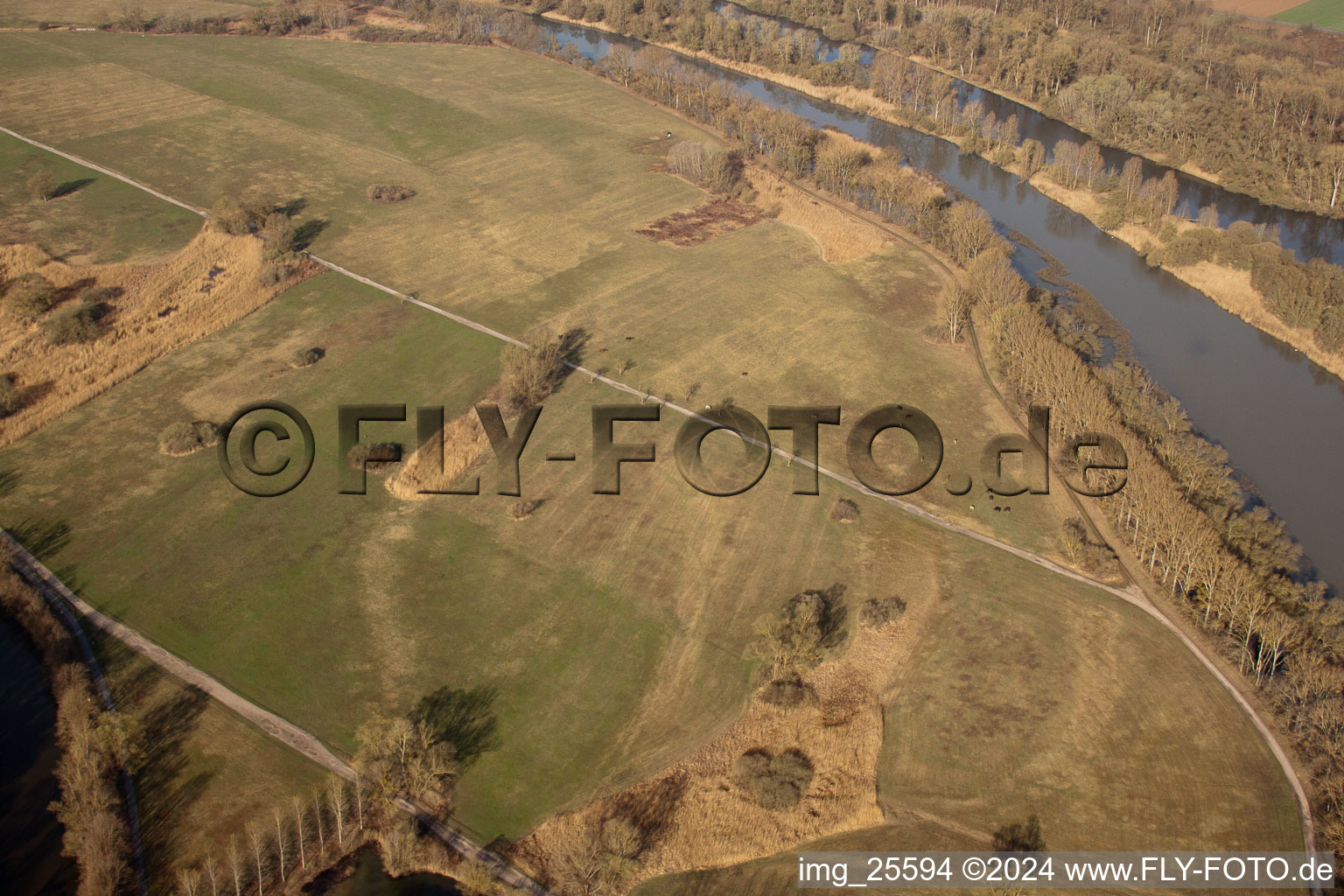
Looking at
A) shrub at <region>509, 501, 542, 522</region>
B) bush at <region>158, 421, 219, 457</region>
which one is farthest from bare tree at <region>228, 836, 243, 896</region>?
bush at <region>158, 421, 219, 457</region>

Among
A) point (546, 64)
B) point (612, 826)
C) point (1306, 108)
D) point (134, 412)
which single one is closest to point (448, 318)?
point (134, 412)

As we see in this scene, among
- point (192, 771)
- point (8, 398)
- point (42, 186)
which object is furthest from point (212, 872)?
point (42, 186)

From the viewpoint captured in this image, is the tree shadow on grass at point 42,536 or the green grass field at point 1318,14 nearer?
the tree shadow on grass at point 42,536

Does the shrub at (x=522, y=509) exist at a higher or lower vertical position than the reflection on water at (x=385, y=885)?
higher

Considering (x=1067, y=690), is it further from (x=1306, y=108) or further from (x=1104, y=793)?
(x=1306, y=108)

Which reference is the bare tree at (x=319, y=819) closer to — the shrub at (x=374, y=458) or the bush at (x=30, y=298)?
the shrub at (x=374, y=458)

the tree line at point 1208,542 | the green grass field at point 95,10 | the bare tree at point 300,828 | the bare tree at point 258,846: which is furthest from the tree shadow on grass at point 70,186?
the tree line at point 1208,542

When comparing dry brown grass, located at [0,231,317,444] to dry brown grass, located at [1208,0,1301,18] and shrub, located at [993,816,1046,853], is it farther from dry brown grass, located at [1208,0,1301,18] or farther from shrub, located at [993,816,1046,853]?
dry brown grass, located at [1208,0,1301,18]
